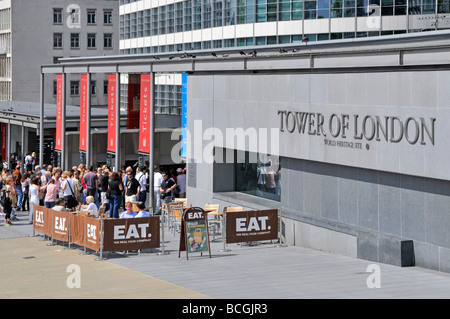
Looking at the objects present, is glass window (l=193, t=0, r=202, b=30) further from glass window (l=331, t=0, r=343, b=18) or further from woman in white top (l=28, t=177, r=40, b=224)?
woman in white top (l=28, t=177, r=40, b=224)

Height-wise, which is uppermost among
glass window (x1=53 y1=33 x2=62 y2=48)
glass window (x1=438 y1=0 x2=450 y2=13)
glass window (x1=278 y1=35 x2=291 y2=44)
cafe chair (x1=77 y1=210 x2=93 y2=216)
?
glass window (x1=53 y1=33 x2=62 y2=48)

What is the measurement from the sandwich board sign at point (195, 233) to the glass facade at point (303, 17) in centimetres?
1823

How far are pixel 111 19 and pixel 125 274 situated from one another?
82437 millimetres

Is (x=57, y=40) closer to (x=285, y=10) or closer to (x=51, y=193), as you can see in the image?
(x=285, y=10)

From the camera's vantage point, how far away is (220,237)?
2448 centimetres

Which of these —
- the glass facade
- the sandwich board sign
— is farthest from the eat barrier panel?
the glass facade

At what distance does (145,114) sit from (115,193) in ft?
12.3

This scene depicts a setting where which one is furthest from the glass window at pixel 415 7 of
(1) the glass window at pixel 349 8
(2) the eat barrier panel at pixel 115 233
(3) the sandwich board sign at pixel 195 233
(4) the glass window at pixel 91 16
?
(4) the glass window at pixel 91 16

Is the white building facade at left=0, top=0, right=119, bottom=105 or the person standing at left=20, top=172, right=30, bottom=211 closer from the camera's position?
the person standing at left=20, top=172, right=30, bottom=211

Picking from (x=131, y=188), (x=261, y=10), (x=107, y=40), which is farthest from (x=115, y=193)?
(x=107, y=40)

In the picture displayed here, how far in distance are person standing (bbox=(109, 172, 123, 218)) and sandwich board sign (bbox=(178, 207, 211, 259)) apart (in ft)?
22.1

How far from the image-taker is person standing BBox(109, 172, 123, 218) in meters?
27.3

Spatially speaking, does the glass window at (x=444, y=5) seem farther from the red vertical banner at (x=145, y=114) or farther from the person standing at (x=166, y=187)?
the person standing at (x=166, y=187)

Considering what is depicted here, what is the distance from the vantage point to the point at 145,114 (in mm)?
30125
